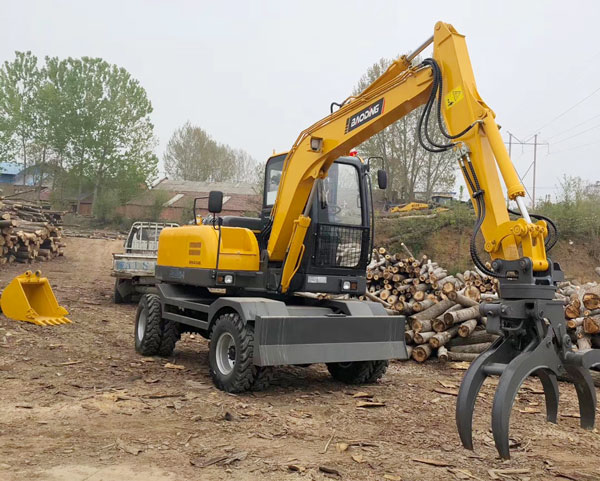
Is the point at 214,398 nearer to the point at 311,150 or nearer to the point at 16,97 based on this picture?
the point at 311,150

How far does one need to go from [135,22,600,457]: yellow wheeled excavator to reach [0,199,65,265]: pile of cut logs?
11996 millimetres

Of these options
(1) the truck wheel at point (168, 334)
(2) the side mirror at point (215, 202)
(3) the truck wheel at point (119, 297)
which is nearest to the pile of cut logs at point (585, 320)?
(2) the side mirror at point (215, 202)

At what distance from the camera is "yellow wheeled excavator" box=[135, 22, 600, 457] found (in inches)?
172

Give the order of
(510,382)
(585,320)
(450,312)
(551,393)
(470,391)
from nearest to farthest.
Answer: (510,382) → (470,391) → (551,393) → (585,320) → (450,312)

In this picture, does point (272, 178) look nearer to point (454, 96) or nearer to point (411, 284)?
point (454, 96)

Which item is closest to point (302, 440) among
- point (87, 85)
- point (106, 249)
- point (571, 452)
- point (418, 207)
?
point (571, 452)

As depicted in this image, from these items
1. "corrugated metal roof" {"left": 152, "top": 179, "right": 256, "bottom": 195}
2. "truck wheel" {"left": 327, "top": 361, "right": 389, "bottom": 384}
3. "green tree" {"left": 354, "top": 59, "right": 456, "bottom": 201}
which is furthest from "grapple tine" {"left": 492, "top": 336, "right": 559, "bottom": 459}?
"corrugated metal roof" {"left": 152, "top": 179, "right": 256, "bottom": 195}

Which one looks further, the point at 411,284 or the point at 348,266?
the point at 411,284

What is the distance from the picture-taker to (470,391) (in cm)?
432

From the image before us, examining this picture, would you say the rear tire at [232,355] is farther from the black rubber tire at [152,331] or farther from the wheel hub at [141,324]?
the wheel hub at [141,324]

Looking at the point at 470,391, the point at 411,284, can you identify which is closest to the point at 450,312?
the point at 411,284

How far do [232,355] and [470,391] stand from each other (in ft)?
10.8

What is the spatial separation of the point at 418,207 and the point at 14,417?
19.3m

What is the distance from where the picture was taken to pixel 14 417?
5.58m
